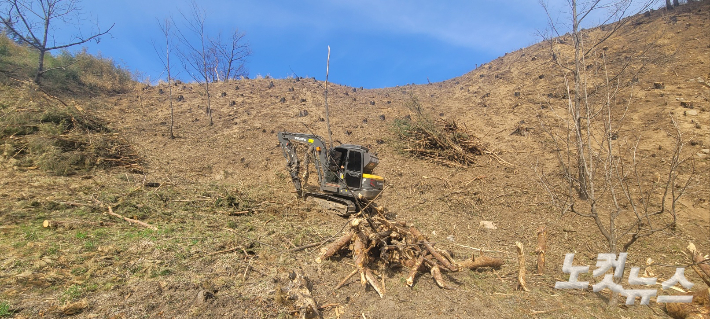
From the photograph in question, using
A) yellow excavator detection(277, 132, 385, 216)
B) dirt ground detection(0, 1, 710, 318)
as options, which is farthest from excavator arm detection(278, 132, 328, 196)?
dirt ground detection(0, 1, 710, 318)

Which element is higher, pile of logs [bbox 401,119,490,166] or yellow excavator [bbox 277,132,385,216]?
pile of logs [bbox 401,119,490,166]

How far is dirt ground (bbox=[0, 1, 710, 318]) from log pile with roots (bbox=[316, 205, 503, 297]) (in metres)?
0.20

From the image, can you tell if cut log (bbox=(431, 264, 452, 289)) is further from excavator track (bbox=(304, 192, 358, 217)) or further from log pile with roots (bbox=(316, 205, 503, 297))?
excavator track (bbox=(304, 192, 358, 217))

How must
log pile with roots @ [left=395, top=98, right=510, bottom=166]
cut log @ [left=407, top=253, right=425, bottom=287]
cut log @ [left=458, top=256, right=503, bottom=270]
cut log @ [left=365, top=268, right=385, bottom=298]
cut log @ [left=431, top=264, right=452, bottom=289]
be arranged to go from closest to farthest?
1. cut log @ [left=365, top=268, right=385, bottom=298]
2. cut log @ [left=407, top=253, right=425, bottom=287]
3. cut log @ [left=431, top=264, right=452, bottom=289]
4. cut log @ [left=458, top=256, right=503, bottom=270]
5. log pile with roots @ [left=395, top=98, right=510, bottom=166]

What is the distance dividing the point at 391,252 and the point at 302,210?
4.18m

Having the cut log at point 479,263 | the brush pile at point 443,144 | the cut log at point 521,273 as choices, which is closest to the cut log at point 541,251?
the cut log at point 479,263

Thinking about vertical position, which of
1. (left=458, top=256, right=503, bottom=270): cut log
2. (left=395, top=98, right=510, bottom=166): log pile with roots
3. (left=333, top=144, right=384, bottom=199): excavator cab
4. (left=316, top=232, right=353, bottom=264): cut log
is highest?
(left=395, top=98, right=510, bottom=166): log pile with roots

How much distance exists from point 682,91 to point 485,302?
16855mm

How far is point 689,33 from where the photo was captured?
→ 56.9ft

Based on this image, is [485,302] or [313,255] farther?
[313,255]

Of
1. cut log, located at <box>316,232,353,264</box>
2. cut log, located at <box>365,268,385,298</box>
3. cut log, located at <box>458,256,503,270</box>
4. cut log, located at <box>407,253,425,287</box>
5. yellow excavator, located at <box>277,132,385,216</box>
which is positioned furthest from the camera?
yellow excavator, located at <box>277,132,385,216</box>

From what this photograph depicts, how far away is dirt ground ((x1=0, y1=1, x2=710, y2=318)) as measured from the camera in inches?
168

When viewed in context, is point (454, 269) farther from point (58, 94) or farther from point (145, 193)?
point (58, 94)

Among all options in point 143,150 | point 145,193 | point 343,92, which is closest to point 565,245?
point 145,193
